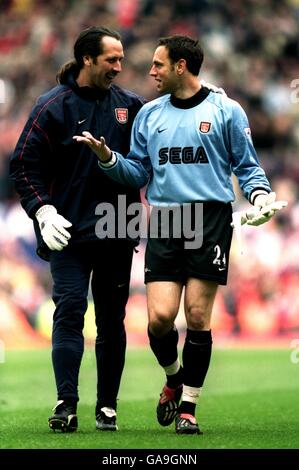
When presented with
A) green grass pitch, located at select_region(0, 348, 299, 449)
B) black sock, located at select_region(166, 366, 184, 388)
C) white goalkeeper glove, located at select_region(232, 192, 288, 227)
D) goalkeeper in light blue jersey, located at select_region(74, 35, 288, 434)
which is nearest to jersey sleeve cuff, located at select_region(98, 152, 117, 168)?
goalkeeper in light blue jersey, located at select_region(74, 35, 288, 434)

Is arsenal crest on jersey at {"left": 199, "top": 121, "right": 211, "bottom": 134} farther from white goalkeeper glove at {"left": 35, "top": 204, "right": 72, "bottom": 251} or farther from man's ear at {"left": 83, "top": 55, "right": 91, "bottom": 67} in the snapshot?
white goalkeeper glove at {"left": 35, "top": 204, "right": 72, "bottom": 251}

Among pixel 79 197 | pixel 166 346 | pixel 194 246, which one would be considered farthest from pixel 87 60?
pixel 166 346

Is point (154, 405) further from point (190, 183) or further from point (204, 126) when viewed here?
point (204, 126)

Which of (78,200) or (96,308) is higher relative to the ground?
(78,200)

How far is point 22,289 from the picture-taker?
56.7 ft

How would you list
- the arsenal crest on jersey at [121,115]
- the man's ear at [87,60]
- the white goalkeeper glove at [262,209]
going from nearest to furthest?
the white goalkeeper glove at [262,209] < the man's ear at [87,60] < the arsenal crest on jersey at [121,115]

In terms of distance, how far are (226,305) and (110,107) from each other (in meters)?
9.51

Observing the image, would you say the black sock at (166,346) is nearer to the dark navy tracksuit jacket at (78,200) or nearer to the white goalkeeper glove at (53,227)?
the dark navy tracksuit jacket at (78,200)

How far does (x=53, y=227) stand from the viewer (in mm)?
7641

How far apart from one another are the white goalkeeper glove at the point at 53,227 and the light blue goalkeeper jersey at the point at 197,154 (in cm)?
41

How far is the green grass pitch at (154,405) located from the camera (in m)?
7.09

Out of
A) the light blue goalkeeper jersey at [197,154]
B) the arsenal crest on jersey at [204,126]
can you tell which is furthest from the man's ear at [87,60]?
the arsenal crest on jersey at [204,126]

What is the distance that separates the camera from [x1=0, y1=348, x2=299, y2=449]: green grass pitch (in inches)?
279

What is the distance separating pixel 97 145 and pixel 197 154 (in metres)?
0.61
